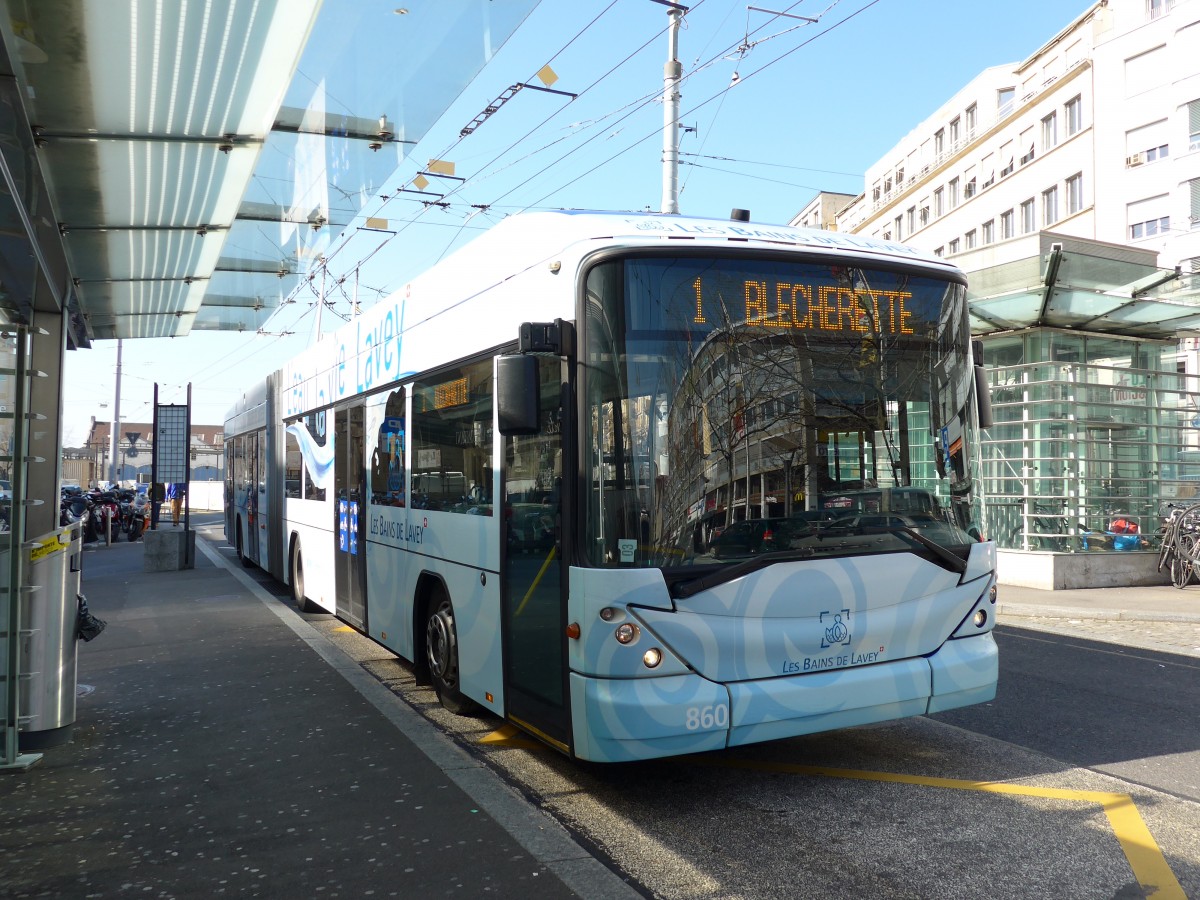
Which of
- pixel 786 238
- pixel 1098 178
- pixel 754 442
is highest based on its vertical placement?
pixel 1098 178

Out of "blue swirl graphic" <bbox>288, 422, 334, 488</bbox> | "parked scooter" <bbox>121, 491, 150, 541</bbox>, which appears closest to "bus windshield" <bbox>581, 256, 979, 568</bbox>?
"blue swirl graphic" <bbox>288, 422, 334, 488</bbox>

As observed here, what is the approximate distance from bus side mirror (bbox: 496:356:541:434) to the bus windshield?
253mm

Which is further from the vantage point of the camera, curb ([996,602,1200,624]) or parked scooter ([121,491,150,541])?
parked scooter ([121,491,150,541])

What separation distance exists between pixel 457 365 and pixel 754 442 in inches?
97.0

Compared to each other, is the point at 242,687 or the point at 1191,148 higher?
the point at 1191,148

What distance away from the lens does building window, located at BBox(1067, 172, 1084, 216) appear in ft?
137

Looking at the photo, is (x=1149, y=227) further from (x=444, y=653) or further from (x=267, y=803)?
(x=267, y=803)

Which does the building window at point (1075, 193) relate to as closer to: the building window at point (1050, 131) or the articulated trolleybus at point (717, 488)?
the building window at point (1050, 131)

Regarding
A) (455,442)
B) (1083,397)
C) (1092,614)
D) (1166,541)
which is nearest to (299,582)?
(455,442)

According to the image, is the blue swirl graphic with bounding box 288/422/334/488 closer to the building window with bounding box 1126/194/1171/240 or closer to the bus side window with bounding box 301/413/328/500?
the bus side window with bounding box 301/413/328/500

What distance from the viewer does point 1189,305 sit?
1466 centimetres

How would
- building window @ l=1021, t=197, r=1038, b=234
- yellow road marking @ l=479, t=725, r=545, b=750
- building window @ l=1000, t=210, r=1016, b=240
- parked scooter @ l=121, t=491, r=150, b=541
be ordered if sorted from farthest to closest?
building window @ l=1000, t=210, r=1016, b=240, building window @ l=1021, t=197, r=1038, b=234, parked scooter @ l=121, t=491, r=150, b=541, yellow road marking @ l=479, t=725, r=545, b=750

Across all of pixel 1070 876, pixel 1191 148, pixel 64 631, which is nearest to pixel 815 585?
pixel 1070 876

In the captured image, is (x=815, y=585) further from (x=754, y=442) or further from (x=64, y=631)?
(x=64, y=631)
